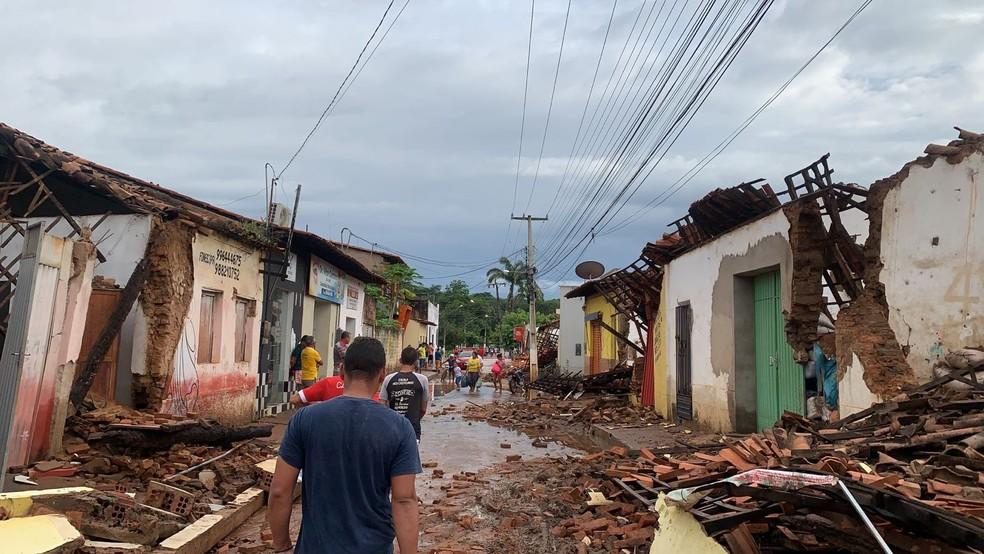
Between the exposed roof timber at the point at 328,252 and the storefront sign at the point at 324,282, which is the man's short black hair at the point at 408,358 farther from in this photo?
the storefront sign at the point at 324,282

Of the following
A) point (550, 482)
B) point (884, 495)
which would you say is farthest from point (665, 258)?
point (884, 495)

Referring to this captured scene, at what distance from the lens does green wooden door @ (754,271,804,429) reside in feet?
31.4

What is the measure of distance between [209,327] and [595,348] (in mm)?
18013

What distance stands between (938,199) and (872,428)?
2.31 meters

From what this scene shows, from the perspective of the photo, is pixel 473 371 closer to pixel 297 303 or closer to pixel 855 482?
pixel 297 303

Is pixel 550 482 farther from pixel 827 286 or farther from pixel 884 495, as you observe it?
pixel 884 495

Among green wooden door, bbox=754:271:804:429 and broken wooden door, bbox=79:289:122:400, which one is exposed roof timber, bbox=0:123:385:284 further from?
green wooden door, bbox=754:271:804:429

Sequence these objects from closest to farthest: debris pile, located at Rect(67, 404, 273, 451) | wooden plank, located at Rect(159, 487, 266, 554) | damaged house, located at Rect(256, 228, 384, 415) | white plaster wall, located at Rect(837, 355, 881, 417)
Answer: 1. wooden plank, located at Rect(159, 487, 266, 554)
2. white plaster wall, located at Rect(837, 355, 881, 417)
3. debris pile, located at Rect(67, 404, 273, 451)
4. damaged house, located at Rect(256, 228, 384, 415)

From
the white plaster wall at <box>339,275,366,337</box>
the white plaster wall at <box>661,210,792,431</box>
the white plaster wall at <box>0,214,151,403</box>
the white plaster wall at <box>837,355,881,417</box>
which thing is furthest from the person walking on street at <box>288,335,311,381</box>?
the white plaster wall at <box>837,355,881,417</box>

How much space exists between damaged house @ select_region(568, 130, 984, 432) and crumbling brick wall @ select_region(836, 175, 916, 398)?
0.04 ft

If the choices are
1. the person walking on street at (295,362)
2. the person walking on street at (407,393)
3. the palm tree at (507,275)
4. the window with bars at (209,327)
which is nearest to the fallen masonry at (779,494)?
the person walking on street at (407,393)

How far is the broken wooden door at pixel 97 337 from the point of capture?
30.4 ft

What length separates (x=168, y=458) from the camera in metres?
8.05

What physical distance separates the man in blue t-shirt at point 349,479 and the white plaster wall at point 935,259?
5798 mm
